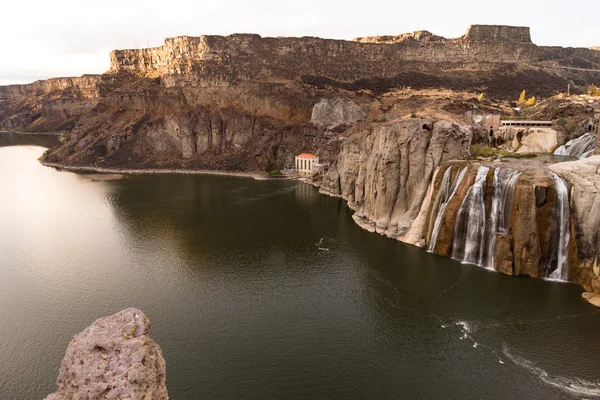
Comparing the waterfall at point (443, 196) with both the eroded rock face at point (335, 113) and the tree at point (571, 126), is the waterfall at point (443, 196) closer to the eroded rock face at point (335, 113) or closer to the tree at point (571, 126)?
the tree at point (571, 126)

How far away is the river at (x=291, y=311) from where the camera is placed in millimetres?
24984

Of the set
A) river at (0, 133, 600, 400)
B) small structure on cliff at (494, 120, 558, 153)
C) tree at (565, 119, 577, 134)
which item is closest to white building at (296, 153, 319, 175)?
river at (0, 133, 600, 400)

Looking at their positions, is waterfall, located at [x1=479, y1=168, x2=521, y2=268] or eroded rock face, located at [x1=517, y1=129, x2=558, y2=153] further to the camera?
eroded rock face, located at [x1=517, y1=129, x2=558, y2=153]

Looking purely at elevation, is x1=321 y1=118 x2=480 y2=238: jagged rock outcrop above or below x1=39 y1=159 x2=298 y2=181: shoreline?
above

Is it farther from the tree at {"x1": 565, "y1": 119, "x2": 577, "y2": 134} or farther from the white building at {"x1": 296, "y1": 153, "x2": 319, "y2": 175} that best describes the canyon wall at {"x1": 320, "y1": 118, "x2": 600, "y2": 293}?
the white building at {"x1": 296, "y1": 153, "x2": 319, "y2": 175}

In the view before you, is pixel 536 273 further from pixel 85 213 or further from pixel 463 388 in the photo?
pixel 85 213

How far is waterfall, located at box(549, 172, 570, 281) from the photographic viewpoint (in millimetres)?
36969

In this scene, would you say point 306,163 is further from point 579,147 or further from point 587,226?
point 587,226

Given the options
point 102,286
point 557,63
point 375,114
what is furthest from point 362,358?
point 557,63

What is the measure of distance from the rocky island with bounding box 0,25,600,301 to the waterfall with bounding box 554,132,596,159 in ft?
0.85

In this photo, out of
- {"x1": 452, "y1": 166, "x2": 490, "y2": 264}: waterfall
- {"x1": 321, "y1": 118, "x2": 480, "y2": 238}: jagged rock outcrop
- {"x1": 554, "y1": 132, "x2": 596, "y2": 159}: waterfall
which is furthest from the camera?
{"x1": 554, "y1": 132, "x2": 596, "y2": 159}: waterfall

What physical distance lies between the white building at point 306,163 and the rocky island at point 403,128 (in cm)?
382

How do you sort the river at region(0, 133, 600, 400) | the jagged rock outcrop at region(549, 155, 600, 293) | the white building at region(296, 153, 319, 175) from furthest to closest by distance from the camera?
the white building at region(296, 153, 319, 175) → the jagged rock outcrop at region(549, 155, 600, 293) → the river at region(0, 133, 600, 400)

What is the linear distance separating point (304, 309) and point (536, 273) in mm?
23305
